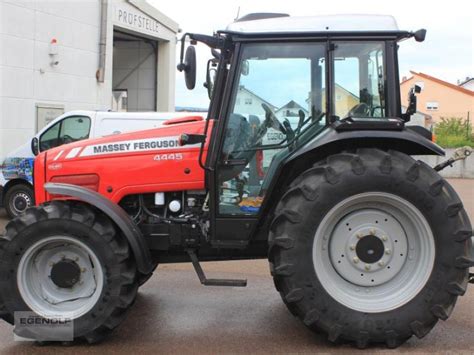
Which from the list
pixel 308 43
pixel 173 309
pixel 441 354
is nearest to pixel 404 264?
pixel 441 354

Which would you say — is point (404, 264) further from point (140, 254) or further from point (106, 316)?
point (106, 316)

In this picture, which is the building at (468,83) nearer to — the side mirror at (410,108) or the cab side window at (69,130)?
the cab side window at (69,130)

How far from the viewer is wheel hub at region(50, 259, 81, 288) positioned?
440 cm

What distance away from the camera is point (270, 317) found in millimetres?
5016

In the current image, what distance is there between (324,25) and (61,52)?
11275 mm

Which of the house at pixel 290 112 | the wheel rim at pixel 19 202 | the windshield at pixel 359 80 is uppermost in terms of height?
the windshield at pixel 359 80

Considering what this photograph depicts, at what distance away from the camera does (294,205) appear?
404 centimetres

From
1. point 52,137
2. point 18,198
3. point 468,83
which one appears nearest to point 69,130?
point 52,137

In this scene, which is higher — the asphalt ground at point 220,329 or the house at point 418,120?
the house at point 418,120

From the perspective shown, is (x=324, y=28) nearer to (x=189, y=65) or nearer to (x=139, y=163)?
(x=189, y=65)

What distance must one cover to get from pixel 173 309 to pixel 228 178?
1.57 metres

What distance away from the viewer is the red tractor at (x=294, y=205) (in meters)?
4.06

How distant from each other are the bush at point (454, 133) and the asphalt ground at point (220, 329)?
19.0 metres

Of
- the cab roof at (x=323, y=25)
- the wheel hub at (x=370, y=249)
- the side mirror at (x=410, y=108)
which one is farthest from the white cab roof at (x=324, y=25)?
the wheel hub at (x=370, y=249)
